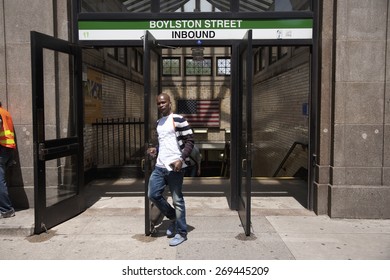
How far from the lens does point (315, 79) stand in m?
6.01

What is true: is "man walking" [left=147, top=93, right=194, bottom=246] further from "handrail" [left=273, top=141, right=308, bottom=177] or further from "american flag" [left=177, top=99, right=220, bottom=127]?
"american flag" [left=177, top=99, right=220, bottom=127]

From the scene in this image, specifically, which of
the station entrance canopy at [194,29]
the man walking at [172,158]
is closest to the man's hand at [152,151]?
the man walking at [172,158]

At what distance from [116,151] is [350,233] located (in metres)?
6.96

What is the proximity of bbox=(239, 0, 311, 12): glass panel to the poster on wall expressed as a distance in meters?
4.14

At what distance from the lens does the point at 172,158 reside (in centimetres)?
454

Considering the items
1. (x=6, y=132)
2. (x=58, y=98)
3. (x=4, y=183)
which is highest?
(x=58, y=98)

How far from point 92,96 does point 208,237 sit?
5391 millimetres

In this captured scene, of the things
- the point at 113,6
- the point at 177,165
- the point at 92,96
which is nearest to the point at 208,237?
the point at 177,165

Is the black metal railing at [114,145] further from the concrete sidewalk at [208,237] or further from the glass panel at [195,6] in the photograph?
the glass panel at [195,6]

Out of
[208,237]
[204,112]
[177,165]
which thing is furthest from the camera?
[204,112]

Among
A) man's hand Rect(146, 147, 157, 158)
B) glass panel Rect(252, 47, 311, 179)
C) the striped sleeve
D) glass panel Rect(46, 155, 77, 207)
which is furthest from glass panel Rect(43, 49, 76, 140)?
glass panel Rect(252, 47, 311, 179)

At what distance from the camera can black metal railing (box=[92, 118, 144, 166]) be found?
A: 9508 mm

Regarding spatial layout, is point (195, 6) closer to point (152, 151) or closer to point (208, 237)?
point (152, 151)

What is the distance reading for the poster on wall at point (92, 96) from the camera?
28.0 ft
